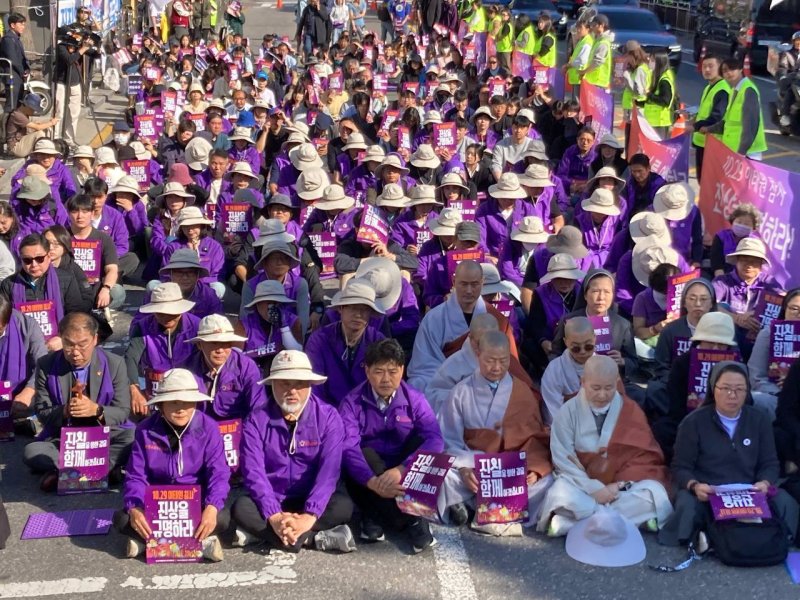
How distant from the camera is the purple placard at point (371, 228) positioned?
34.3 feet

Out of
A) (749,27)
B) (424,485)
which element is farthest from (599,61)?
(424,485)

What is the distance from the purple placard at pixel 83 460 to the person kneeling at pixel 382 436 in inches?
57.5

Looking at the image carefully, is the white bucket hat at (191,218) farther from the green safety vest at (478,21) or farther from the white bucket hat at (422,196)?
the green safety vest at (478,21)

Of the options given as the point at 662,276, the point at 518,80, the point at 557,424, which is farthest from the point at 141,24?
the point at 557,424

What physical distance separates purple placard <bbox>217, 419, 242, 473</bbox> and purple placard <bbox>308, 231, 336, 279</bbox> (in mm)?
4163

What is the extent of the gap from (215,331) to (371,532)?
1585 mm

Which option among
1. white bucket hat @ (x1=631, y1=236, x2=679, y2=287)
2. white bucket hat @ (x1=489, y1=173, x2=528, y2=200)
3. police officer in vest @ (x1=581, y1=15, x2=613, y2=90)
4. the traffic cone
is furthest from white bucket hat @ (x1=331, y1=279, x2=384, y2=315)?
police officer in vest @ (x1=581, y1=15, x2=613, y2=90)

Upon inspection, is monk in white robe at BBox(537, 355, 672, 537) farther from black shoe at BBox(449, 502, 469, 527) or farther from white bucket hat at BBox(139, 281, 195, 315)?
white bucket hat at BBox(139, 281, 195, 315)

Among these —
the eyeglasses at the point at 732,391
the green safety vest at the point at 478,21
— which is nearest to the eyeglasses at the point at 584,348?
the eyeglasses at the point at 732,391

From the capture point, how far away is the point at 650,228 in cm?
1032

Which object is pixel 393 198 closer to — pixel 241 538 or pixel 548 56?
pixel 241 538

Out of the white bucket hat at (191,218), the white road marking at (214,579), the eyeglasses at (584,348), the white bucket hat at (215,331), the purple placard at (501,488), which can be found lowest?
the white road marking at (214,579)

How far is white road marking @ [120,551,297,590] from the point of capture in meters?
6.22

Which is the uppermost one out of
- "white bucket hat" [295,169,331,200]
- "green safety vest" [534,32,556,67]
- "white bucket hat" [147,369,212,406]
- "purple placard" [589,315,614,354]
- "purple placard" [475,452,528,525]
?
"green safety vest" [534,32,556,67]
